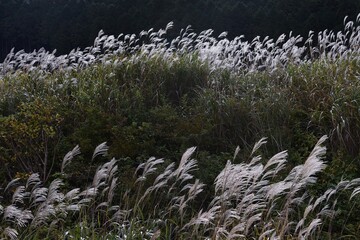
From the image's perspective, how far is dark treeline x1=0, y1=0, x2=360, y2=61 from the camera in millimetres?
23172

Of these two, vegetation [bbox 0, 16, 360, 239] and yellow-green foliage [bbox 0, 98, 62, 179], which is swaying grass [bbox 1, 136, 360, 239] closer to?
vegetation [bbox 0, 16, 360, 239]

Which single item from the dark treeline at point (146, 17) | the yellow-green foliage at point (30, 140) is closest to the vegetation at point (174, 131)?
the yellow-green foliage at point (30, 140)

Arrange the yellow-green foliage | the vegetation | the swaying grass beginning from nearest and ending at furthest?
the swaying grass < the vegetation < the yellow-green foliage

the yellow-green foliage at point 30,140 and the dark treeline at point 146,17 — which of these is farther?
the dark treeline at point 146,17

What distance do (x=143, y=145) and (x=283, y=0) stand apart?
17.5 meters

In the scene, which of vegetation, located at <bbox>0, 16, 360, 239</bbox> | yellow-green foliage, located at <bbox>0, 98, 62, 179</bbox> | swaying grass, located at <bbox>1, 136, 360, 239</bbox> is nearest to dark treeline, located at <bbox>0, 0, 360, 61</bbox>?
vegetation, located at <bbox>0, 16, 360, 239</bbox>

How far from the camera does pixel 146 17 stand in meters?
26.4

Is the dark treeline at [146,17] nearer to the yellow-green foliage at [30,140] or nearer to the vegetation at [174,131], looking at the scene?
the vegetation at [174,131]

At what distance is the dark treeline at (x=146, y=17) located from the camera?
23.2m

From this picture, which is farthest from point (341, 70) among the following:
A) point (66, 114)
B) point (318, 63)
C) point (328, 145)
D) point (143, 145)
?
point (66, 114)

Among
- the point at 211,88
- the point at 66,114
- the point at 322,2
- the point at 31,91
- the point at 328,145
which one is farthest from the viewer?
the point at 322,2

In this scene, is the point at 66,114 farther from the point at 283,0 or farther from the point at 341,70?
the point at 283,0

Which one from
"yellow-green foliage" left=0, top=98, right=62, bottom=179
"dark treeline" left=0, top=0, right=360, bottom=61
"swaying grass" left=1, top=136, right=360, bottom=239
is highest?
"dark treeline" left=0, top=0, right=360, bottom=61

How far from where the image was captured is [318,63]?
30.5 ft
